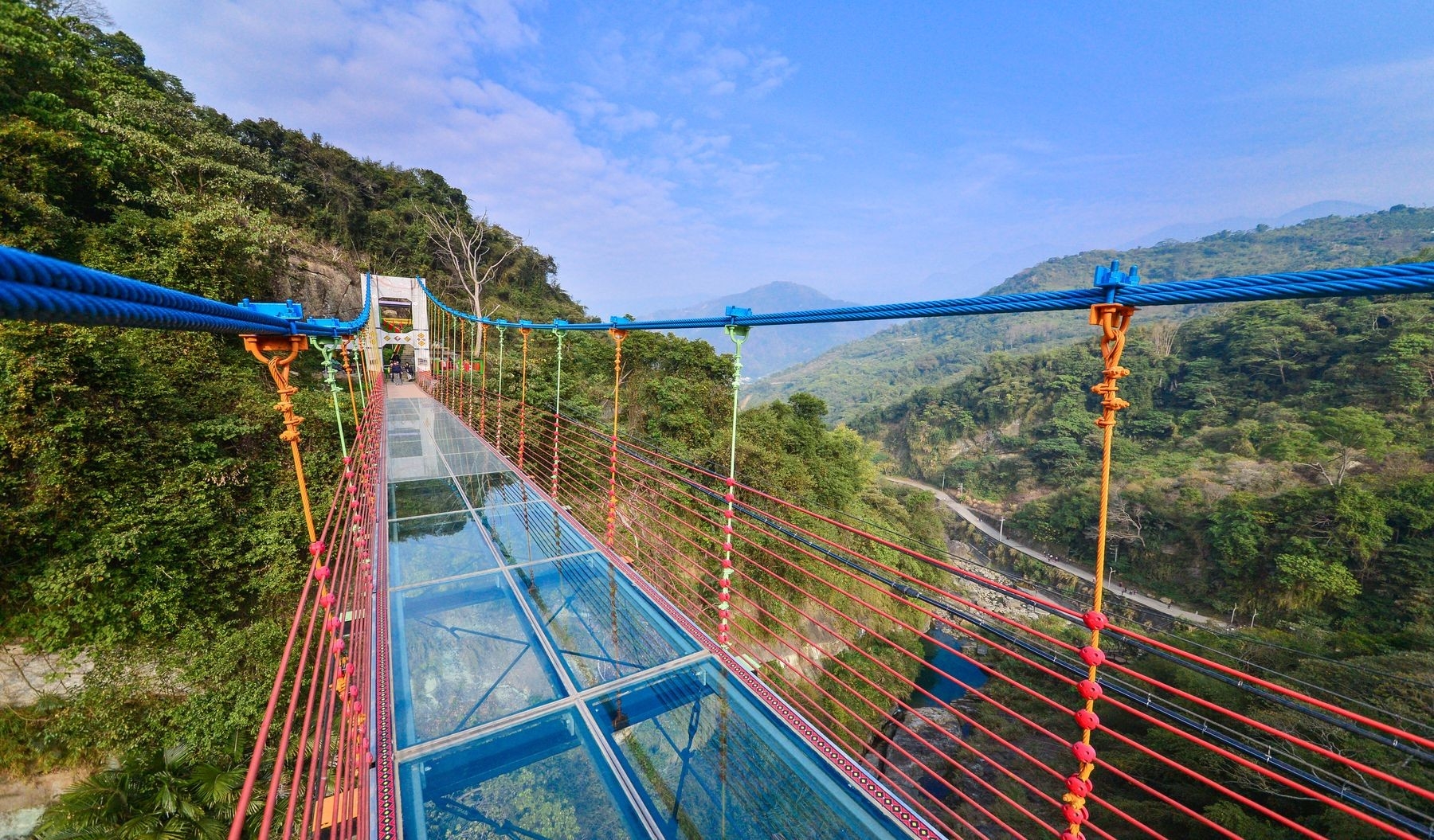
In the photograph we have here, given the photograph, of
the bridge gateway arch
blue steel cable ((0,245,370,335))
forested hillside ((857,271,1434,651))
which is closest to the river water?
forested hillside ((857,271,1434,651))

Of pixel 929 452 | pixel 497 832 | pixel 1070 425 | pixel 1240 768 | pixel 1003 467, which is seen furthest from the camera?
pixel 929 452

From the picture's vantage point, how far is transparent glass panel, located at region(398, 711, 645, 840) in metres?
1.59

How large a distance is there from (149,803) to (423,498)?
3.48m

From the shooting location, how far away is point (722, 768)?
1.84 metres

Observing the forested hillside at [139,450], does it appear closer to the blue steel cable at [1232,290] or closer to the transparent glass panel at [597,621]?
the transparent glass panel at [597,621]

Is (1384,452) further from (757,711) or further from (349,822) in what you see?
(349,822)

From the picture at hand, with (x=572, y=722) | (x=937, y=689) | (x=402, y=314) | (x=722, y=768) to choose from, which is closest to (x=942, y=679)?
(x=937, y=689)

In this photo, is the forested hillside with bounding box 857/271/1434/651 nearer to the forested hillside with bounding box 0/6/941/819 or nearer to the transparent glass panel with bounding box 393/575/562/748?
the transparent glass panel with bounding box 393/575/562/748

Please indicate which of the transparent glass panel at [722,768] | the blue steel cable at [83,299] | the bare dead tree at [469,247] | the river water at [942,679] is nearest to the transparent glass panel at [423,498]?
the transparent glass panel at [722,768]

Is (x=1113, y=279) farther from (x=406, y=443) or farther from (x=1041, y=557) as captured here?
(x=1041, y=557)

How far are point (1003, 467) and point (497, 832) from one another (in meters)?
39.9

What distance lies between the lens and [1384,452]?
2080 centimetres

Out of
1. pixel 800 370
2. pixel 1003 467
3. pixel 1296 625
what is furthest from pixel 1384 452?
pixel 800 370

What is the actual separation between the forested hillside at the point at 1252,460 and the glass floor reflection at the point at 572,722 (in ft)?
58.9
